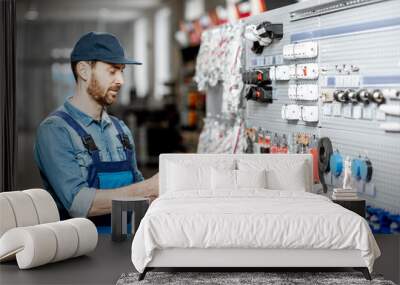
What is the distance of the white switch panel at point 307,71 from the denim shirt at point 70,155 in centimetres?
184

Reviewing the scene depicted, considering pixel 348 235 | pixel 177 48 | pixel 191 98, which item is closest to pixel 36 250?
pixel 348 235

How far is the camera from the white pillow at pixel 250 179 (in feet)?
22.1

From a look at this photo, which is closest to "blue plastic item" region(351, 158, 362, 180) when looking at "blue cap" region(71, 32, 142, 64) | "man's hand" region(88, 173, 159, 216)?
"man's hand" region(88, 173, 159, 216)

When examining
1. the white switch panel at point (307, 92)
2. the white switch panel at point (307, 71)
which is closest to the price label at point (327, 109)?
the white switch panel at point (307, 92)

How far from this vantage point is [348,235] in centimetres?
552

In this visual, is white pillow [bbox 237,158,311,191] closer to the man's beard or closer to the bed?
the bed

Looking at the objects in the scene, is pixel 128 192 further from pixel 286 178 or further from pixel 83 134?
pixel 286 178

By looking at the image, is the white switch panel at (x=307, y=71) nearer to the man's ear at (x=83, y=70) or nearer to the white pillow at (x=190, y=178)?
the white pillow at (x=190, y=178)

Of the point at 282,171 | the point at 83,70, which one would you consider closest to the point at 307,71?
the point at 282,171

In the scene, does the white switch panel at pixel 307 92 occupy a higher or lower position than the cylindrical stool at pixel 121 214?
higher

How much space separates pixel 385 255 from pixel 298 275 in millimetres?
1049

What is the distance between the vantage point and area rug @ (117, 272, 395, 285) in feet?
18.0

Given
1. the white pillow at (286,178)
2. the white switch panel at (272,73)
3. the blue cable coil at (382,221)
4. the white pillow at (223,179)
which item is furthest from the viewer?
the white switch panel at (272,73)

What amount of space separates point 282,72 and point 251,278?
10.3 ft
